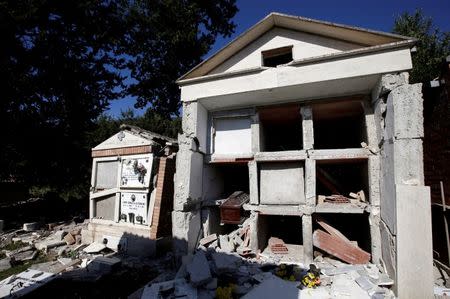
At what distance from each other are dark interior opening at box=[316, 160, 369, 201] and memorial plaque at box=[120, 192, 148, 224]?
5542mm

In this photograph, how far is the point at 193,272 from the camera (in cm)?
520

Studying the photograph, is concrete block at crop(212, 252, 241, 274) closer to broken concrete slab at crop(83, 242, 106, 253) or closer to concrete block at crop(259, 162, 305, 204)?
concrete block at crop(259, 162, 305, 204)

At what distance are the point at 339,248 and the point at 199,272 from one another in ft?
13.0

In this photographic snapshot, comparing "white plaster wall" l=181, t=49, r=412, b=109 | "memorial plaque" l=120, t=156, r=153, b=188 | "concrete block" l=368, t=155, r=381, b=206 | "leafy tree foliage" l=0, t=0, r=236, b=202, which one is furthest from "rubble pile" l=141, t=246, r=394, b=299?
"leafy tree foliage" l=0, t=0, r=236, b=202

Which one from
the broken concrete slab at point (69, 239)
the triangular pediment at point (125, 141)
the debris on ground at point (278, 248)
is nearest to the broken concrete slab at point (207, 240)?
the debris on ground at point (278, 248)

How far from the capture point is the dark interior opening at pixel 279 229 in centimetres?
782

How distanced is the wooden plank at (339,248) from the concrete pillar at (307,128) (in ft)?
8.26

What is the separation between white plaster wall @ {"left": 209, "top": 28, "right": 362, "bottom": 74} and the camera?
668 cm

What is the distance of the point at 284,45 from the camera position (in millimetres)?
7223

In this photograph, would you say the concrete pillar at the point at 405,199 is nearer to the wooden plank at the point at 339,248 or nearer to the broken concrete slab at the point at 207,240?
the wooden plank at the point at 339,248

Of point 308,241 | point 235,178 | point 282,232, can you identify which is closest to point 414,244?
point 308,241

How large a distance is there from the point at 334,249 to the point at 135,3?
1686cm

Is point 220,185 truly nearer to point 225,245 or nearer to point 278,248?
point 225,245

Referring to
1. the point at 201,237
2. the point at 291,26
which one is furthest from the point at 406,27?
the point at 201,237
